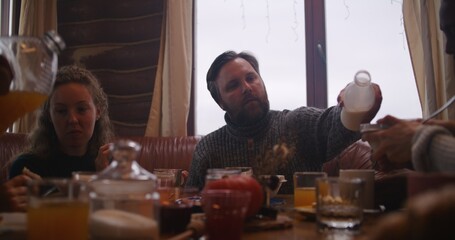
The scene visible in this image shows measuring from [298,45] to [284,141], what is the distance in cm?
169

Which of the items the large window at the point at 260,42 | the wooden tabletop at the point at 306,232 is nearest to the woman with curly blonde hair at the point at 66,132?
the wooden tabletop at the point at 306,232

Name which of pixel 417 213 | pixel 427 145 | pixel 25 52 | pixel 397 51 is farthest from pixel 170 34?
pixel 417 213

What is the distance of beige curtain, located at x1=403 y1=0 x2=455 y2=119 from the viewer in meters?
3.04

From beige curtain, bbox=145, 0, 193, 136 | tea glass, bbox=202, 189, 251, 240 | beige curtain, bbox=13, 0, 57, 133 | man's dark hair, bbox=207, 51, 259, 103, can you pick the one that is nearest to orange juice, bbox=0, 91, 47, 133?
tea glass, bbox=202, 189, 251, 240

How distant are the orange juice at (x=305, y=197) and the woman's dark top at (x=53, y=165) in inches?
44.4

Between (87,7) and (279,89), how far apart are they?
6.46ft

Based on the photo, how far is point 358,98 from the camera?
1.51 meters

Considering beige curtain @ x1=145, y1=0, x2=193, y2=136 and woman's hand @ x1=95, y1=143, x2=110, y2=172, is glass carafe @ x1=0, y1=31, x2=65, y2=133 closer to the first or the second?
woman's hand @ x1=95, y1=143, x2=110, y2=172

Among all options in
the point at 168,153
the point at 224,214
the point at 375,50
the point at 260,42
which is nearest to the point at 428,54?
the point at 375,50

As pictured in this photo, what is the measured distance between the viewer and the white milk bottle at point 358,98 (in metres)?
1.42

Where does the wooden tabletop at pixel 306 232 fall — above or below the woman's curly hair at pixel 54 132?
below

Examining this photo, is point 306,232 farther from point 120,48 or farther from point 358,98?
point 120,48

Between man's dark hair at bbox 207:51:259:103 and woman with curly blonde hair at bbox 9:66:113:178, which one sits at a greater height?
man's dark hair at bbox 207:51:259:103

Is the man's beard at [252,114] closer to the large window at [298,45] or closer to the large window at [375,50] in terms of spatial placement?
the large window at [298,45]
